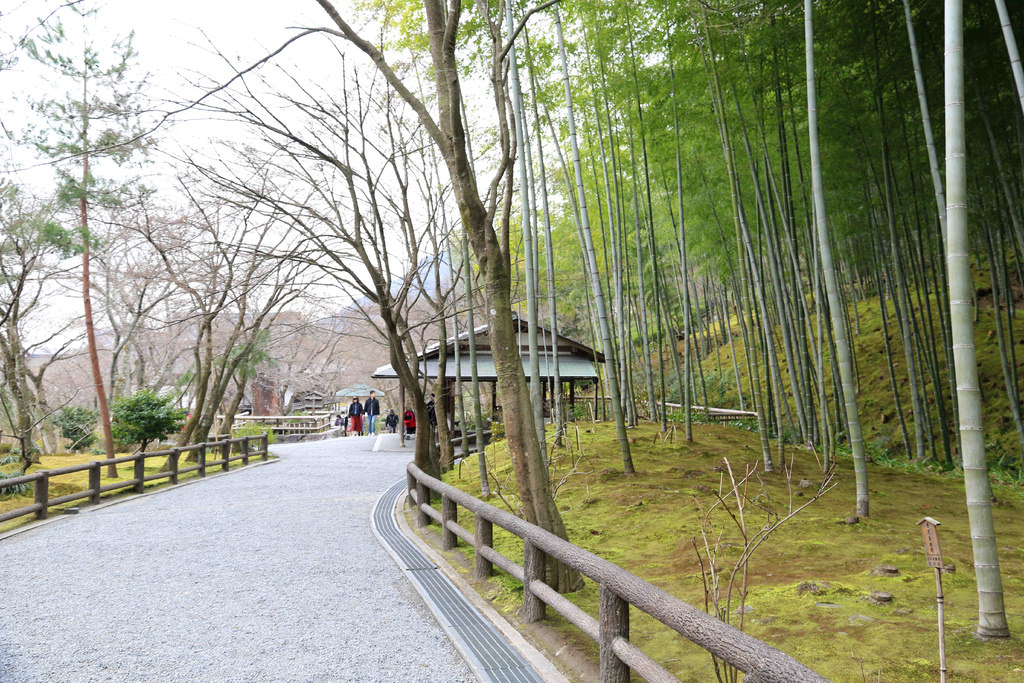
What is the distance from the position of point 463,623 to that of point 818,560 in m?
1.90

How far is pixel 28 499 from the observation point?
716 cm

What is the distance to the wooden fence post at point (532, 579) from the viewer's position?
3175 mm

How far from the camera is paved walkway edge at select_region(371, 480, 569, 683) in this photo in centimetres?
258

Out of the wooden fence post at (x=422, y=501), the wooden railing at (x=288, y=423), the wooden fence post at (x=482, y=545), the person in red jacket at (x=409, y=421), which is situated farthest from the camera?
the wooden railing at (x=288, y=423)

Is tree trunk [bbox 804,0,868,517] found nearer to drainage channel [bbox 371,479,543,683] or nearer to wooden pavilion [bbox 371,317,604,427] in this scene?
drainage channel [bbox 371,479,543,683]

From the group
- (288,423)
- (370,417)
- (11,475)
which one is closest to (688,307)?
(11,475)

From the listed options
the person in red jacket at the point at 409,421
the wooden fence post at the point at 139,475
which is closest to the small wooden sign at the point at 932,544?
the wooden fence post at the point at 139,475

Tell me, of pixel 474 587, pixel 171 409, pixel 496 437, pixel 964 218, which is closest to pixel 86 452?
pixel 171 409

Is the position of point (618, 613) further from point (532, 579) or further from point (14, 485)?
point (14, 485)

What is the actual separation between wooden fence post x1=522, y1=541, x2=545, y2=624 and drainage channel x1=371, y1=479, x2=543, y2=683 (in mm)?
176

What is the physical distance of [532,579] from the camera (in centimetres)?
319

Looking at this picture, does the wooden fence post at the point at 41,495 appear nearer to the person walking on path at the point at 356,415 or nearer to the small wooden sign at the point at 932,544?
the small wooden sign at the point at 932,544

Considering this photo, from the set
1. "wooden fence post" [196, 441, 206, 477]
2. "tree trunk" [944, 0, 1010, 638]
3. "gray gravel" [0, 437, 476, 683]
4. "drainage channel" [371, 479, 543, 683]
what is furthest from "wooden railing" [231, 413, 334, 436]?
"tree trunk" [944, 0, 1010, 638]

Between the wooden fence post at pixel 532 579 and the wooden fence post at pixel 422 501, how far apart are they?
2658 mm
